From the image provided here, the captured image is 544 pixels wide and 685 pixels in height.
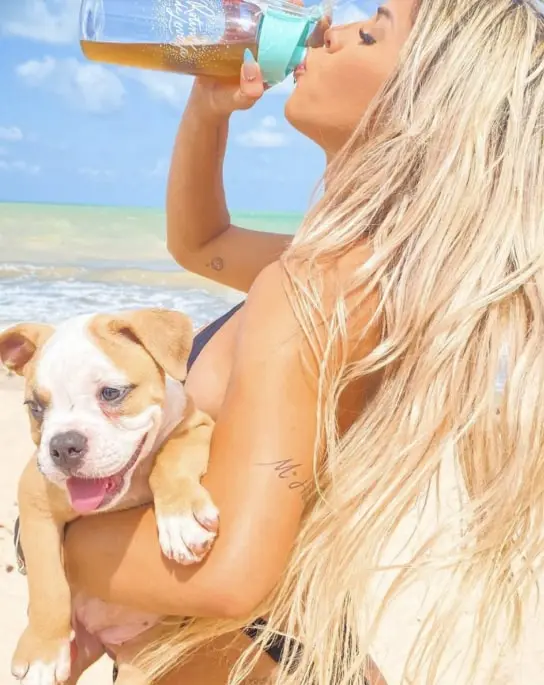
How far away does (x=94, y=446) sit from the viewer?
1599mm

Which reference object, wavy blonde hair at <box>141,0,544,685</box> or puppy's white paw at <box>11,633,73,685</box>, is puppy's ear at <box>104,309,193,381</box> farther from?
puppy's white paw at <box>11,633,73,685</box>

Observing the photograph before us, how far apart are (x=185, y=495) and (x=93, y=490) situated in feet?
0.74

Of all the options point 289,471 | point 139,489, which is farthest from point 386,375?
point 139,489

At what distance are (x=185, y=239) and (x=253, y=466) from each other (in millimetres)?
1195

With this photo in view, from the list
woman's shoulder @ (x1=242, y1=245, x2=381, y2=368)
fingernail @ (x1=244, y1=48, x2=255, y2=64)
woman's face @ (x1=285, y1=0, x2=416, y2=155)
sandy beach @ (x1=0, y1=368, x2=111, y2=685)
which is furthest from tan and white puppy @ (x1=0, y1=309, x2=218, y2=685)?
sandy beach @ (x1=0, y1=368, x2=111, y2=685)

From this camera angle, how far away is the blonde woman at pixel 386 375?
1.48m

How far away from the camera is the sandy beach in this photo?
11.9 ft

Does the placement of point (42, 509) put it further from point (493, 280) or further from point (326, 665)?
point (493, 280)

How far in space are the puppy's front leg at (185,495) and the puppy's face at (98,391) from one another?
75 millimetres

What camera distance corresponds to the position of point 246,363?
1505 millimetres

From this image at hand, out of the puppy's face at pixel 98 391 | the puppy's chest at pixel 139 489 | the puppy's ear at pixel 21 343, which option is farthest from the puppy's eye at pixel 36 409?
the puppy's chest at pixel 139 489

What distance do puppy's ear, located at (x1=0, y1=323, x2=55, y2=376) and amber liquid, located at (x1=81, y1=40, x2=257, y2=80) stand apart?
2.52ft

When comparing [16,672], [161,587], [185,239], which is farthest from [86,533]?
[185,239]

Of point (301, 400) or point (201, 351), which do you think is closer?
point (301, 400)
